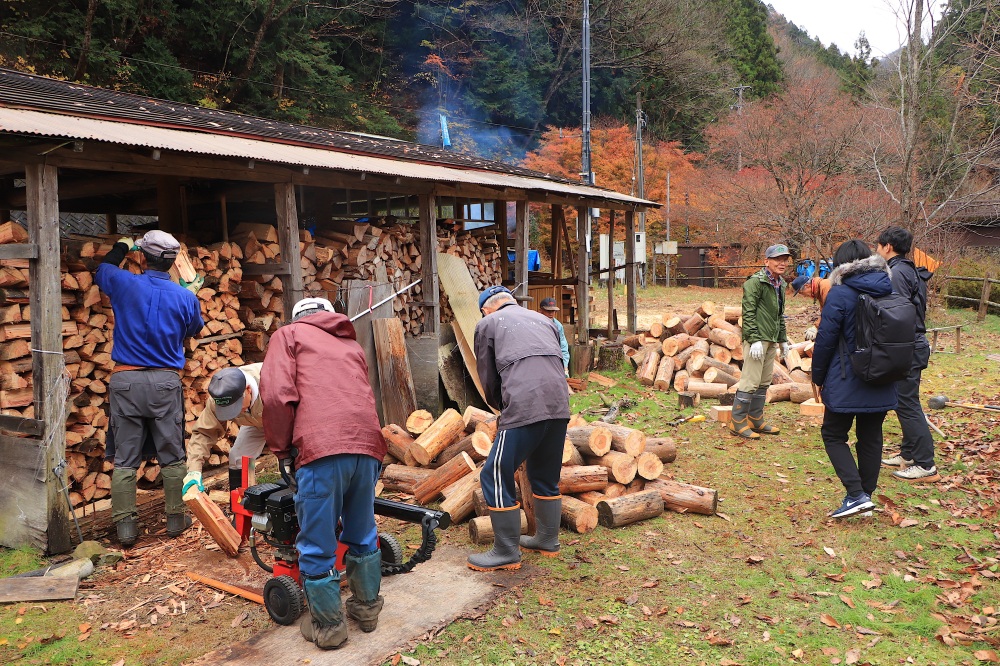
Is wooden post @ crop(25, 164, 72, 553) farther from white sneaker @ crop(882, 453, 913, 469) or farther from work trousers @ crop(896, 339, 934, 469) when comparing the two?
white sneaker @ crop(882, 453, 913, 469)

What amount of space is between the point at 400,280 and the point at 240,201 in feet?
6.73

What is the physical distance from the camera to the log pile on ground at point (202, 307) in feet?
16.5

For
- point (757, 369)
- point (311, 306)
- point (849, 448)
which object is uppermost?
point (311, 306)

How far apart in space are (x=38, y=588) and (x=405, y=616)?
7.08 ft

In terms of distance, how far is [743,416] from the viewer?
769 cm

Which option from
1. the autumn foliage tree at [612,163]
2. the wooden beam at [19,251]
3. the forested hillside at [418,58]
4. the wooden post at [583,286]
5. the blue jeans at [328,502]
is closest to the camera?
the blue jeans at [328,502]

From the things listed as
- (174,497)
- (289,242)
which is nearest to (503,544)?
(174,497)

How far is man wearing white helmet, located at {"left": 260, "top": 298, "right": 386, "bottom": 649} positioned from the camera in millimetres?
3324

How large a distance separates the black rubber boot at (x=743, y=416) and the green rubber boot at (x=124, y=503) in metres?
5.77

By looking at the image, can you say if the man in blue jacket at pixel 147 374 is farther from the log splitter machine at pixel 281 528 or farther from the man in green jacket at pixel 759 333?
the man in green jacket at pixel 759 333

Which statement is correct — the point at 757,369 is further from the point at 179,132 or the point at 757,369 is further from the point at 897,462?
the point at 179,132

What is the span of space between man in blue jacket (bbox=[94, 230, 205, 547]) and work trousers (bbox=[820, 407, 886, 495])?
4.61 metres

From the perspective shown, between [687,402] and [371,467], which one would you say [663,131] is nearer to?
[687,402]

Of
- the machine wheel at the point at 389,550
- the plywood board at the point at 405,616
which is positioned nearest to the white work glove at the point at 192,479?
the plywood board at the point at 405,616
